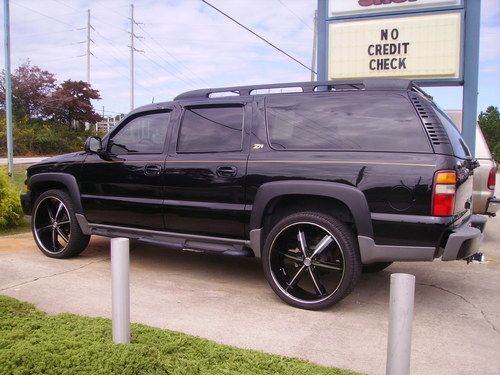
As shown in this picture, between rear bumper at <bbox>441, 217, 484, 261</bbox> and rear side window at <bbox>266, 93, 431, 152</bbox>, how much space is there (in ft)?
2.35

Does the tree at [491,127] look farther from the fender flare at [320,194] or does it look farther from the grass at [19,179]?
the fender flare at [320,194]

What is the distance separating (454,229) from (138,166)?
3.10 m

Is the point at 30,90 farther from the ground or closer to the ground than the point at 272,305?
farther from the ground

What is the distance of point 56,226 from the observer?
5.94 metres

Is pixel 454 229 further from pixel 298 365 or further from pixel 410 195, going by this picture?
pixel 298 365

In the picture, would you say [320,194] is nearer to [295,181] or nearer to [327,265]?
[295,181]

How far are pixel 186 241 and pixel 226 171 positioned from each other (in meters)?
0.87

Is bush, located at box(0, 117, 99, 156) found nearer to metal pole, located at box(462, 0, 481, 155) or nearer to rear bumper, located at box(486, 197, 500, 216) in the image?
metal pole, located at box(462, 0, 481, 155)

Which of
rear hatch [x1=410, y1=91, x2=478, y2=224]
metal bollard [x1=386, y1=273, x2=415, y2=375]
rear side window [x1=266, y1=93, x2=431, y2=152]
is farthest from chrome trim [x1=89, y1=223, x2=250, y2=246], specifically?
metal bollard [x1=386, y1=273, x2=415, y2=375]

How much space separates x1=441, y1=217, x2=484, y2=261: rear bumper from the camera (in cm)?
379

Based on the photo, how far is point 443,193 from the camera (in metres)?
3.73

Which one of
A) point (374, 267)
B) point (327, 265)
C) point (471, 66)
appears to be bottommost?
point (374, 267)

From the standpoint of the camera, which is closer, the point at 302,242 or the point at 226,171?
the point at 302,242

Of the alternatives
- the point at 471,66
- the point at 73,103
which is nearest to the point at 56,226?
the point at 471,66
